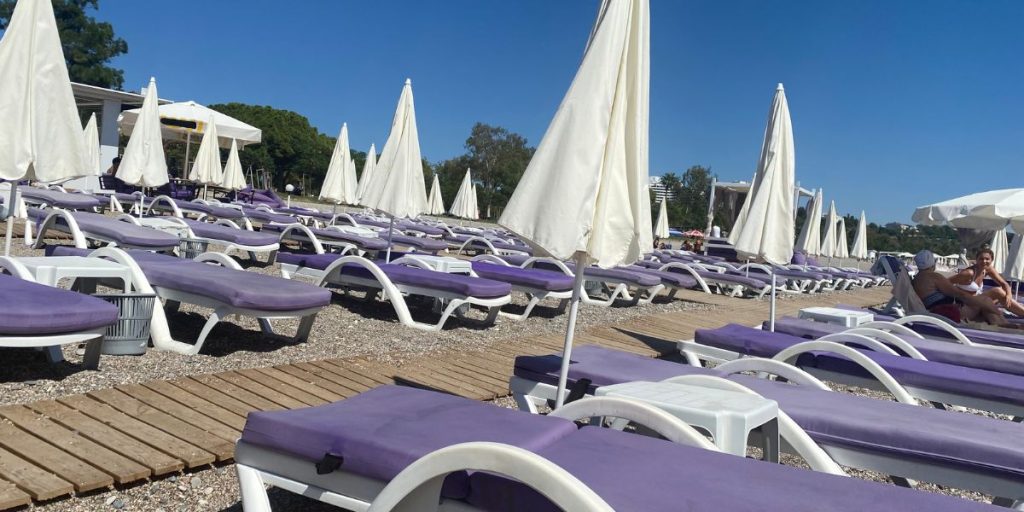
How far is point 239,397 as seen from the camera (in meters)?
3.74

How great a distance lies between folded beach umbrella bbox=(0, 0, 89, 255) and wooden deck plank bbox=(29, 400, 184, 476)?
176 centimetres

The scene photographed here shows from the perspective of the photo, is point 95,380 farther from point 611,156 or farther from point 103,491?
point 611,156

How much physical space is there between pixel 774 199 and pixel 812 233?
967cm

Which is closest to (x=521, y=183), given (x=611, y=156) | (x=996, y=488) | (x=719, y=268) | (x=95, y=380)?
(x=611, y=156)

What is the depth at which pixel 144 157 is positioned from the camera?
388 inches

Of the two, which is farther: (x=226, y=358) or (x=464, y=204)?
(x=464, y=204)

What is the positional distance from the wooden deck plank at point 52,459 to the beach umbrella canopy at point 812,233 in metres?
14.0

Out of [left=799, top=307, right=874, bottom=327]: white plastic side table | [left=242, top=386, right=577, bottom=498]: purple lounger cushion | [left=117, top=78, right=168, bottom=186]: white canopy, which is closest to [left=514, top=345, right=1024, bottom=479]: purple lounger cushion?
[left=242, top=386, right=577, bottom=498]: purple lounger cushion

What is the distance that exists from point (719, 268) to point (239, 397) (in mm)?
11376

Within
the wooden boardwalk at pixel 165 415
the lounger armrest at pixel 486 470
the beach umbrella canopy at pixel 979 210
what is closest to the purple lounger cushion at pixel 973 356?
the wooden boardwalk at pixel 165 415

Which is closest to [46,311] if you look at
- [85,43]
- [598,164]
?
[598,164]

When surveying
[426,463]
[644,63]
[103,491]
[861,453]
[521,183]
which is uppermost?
[644,63]

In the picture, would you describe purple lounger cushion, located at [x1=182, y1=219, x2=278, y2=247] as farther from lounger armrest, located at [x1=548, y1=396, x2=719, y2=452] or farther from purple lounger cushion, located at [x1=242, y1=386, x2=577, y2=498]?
lounger armrest, located at [x1=548, y1=396, x2=719, y2=452]

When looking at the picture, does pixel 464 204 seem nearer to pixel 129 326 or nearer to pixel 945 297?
pixel 945 297
